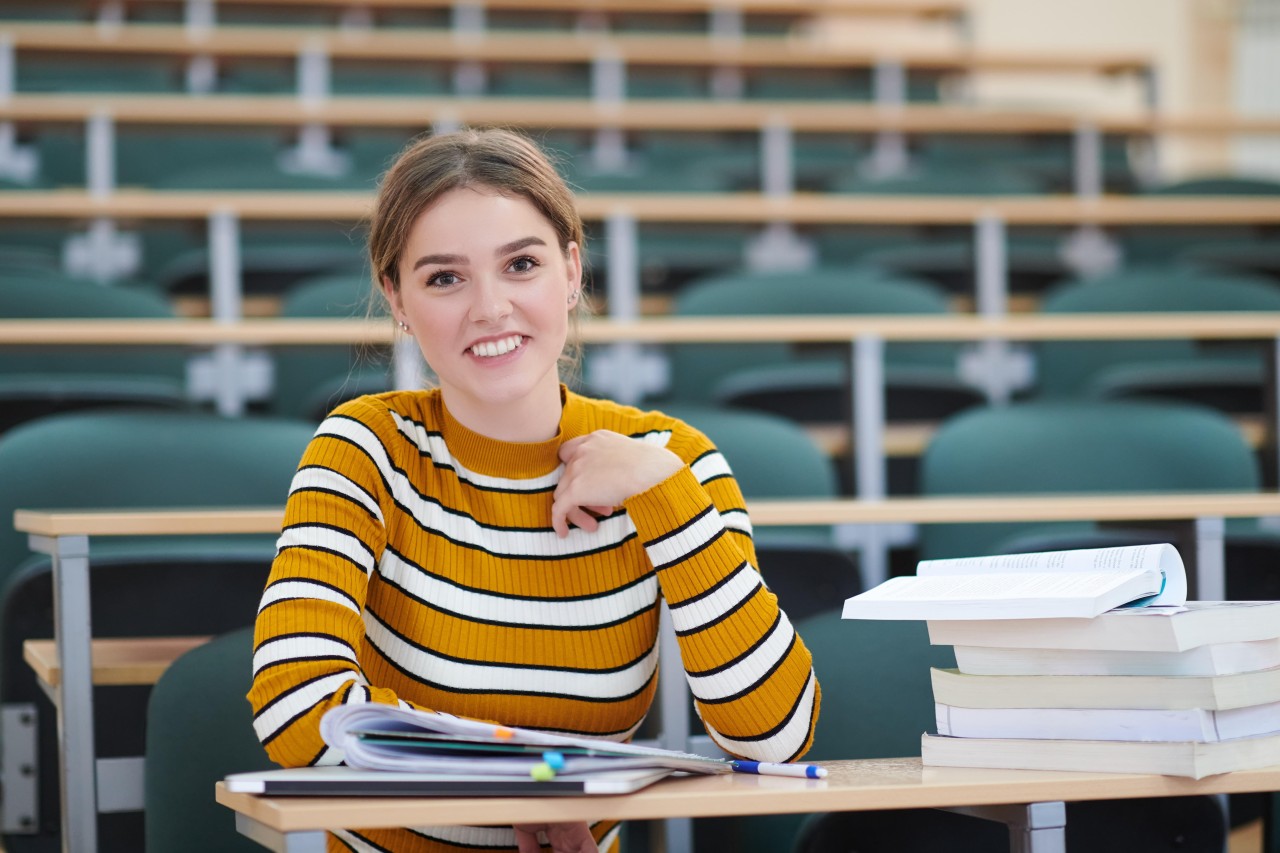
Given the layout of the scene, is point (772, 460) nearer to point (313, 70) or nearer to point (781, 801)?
point (781, 801)

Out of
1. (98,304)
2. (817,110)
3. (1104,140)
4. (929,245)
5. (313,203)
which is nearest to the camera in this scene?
(98,304)

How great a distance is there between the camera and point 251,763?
46.0 inches

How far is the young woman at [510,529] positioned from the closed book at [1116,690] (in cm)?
16

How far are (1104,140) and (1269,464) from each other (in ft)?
7.52

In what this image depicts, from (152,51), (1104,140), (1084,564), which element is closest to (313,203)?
(152,51)

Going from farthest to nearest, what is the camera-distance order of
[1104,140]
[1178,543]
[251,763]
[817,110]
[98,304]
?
1. [1104,140]
2. [817,110]
3. [98,304]
4. [1178,543]
5. [251,763]

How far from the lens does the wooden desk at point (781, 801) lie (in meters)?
0.76

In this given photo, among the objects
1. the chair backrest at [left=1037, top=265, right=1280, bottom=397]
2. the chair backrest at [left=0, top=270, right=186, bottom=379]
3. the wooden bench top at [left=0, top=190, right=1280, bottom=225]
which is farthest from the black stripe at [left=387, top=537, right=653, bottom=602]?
the chair backrest at [left=1037, top=265, right=1280, bottom=397]

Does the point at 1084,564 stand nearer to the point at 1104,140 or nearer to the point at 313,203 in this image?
the point at 313,203

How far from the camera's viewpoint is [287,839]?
0.82 m

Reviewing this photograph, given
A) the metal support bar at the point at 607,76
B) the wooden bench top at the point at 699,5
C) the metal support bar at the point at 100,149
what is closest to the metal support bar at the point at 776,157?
the metal support bar at the point at 607,76

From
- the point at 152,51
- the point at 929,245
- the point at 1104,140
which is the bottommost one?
the point at 929,245

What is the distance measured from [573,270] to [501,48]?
8.93 ft

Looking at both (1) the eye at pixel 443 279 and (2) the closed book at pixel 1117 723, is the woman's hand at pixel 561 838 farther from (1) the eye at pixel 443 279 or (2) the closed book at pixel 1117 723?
(1) the eye at pixel 443 279
